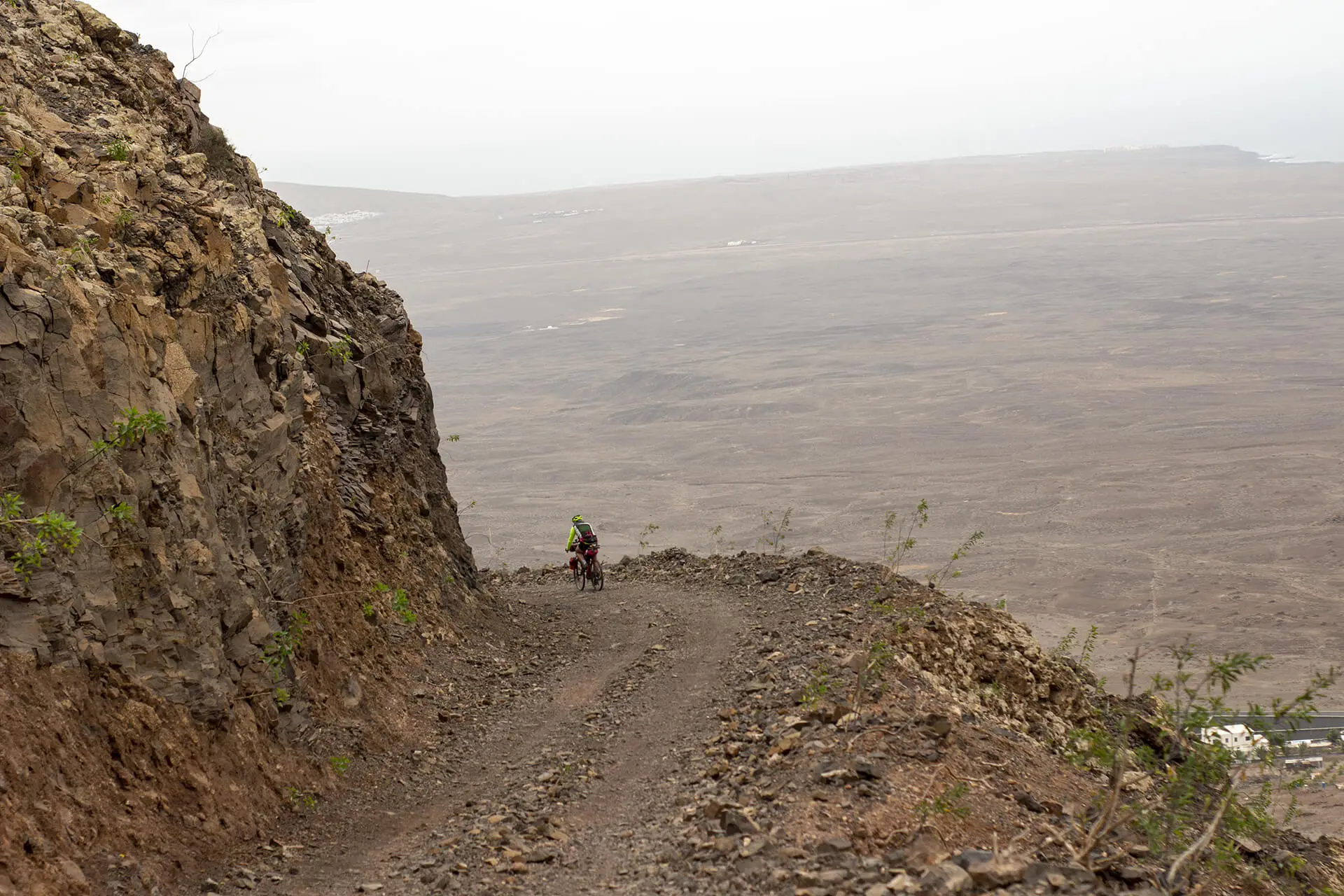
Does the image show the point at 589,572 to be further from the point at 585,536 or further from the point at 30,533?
the point at 30,533

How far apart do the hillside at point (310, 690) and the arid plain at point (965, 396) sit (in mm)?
20430

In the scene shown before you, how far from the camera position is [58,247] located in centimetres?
797

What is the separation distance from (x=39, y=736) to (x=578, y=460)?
188 ft

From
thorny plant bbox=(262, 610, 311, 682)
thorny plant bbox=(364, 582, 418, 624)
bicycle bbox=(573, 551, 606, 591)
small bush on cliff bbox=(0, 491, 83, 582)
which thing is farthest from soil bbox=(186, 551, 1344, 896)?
bicycle bbox=(573, 551, 606, 591)

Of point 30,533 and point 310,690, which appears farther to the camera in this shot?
point 310,690

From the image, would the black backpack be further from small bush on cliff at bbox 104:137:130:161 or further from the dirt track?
small bush on cliff at bbox 104:137:130:161

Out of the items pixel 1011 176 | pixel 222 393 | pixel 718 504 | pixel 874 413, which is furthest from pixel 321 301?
pixel 1011 176

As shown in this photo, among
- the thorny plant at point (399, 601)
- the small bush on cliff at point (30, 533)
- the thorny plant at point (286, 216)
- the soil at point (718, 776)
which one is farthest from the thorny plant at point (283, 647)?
the thorny plant at point (286, 216)

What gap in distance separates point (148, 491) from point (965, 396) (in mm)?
65769

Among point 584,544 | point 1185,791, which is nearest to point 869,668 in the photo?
point 1185,791

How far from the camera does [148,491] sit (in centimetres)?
792

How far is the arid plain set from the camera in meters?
41.0

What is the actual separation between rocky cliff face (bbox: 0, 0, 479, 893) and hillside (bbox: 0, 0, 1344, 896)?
3cm

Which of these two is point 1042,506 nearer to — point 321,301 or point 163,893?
point 321,301
